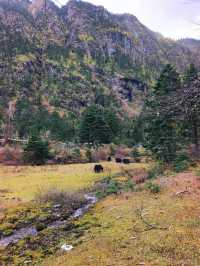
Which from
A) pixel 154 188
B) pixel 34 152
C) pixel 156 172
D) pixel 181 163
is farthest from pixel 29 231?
pixel 34 152

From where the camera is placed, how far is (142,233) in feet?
59.6

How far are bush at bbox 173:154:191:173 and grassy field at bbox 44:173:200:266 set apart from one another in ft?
34.5

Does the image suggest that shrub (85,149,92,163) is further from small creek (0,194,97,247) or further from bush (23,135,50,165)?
small creek (0,194,97,247)

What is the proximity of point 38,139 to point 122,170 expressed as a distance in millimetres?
16361

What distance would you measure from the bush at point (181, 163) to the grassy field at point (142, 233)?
1052cm

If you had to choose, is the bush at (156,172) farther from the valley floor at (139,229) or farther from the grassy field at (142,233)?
the grassy field at (142,233)

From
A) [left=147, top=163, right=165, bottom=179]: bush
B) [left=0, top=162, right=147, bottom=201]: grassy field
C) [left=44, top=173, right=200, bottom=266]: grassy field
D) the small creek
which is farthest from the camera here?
[left=147, top=163, right=165, bottom=179]: bush

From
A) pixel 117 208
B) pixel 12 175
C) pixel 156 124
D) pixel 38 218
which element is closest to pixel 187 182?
pixel 117 208

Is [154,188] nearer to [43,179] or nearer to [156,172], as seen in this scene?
[156,172]

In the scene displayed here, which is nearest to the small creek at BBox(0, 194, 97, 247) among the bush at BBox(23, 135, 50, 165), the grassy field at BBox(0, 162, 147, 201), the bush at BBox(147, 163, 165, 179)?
the grassy field at BBox(0, 162, 147, 201)

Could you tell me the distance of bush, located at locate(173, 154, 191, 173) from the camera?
37.5 meters

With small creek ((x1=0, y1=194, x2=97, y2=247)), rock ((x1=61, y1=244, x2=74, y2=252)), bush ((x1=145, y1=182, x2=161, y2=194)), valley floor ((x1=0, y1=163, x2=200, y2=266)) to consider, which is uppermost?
bush ((x1=145, y1=182, x2=161, y2=194))

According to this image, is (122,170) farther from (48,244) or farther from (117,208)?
(48,244)

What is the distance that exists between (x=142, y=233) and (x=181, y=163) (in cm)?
2137
